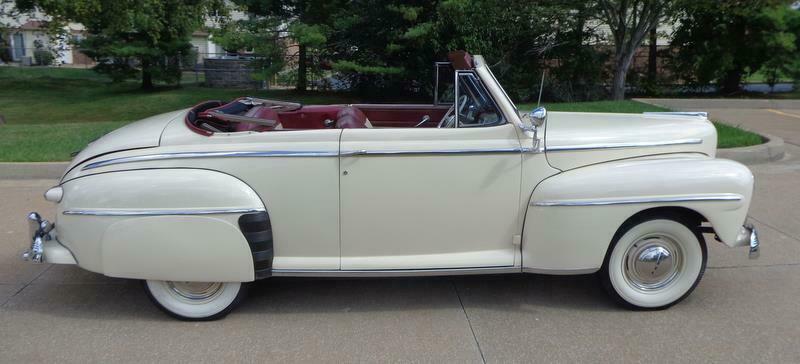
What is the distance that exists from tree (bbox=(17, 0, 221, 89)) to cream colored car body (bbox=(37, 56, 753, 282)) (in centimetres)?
1070

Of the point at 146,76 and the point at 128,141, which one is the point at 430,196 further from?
the point at 146,76

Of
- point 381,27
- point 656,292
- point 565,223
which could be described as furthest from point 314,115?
point 381,27

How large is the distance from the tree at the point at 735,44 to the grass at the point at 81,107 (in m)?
4.84

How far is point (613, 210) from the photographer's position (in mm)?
3877

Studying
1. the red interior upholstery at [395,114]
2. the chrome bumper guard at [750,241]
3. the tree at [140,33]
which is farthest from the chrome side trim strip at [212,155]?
the tree at [140,33]

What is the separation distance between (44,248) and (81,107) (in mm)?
16673

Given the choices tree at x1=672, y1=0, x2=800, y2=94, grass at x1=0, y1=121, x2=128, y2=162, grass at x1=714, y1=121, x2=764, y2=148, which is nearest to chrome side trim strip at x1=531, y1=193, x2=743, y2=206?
grass at x1=714, y1=121, x2=764, y2=148

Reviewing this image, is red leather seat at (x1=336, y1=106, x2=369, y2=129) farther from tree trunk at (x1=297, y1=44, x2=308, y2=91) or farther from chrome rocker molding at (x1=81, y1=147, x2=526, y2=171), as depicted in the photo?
tree trunk at (x1=297, y1=44, x2=308, y2=91)

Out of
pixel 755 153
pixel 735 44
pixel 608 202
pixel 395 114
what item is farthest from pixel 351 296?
pixel 735 44

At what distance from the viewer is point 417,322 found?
4.04 meters

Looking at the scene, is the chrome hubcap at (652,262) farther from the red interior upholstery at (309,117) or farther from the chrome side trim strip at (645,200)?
the red interior upholstery at (309,117)

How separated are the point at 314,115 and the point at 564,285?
2327mm

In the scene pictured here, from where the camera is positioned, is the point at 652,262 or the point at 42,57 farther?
the point at 42,57

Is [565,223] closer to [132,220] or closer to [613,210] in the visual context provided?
[613,210]
